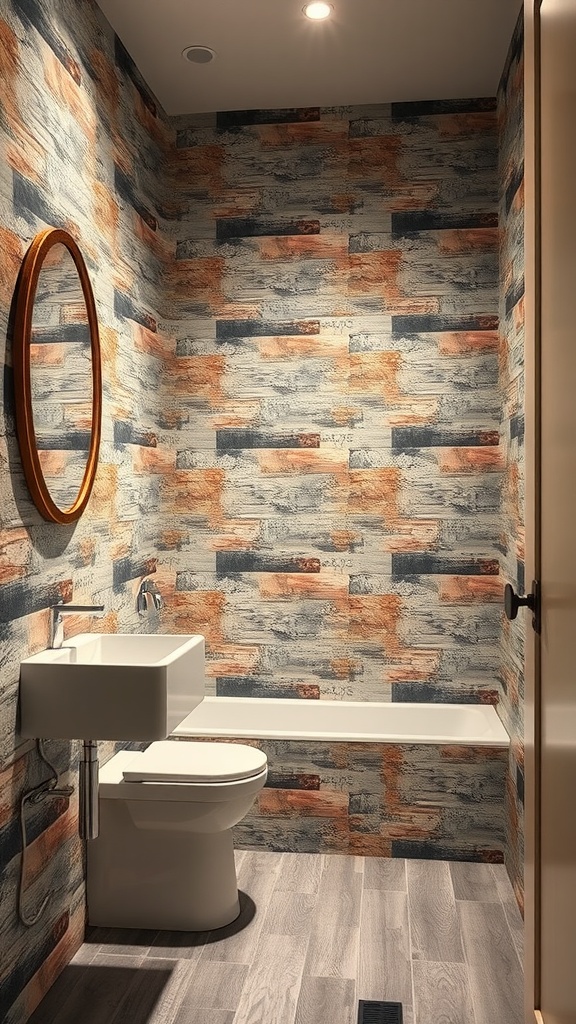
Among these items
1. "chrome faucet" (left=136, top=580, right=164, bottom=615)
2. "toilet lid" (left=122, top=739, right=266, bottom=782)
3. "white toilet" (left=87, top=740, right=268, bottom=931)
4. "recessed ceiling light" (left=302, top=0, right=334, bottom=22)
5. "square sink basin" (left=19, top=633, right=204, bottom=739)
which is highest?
"recessed ceiling light" (left=302, top=0, right=334, bottom=22)

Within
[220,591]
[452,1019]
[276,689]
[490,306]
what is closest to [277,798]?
[276,689]

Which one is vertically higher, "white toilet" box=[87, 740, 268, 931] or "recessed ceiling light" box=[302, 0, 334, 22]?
"recessed ceiling light" box=[302, 0, 334, 22]

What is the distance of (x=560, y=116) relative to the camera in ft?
Result: 4.38

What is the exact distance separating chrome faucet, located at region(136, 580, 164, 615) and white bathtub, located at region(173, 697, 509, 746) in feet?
1.72

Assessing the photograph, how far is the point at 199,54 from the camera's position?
3.26 meters

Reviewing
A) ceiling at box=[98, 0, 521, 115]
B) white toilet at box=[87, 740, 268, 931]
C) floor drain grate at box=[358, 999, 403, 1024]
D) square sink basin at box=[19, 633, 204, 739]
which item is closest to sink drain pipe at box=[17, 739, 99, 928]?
square sink basin at box=[19, 633, 204, 739]

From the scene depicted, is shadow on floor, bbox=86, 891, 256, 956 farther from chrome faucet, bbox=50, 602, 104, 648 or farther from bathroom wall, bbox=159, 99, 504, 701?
bathroom wall, bbox=159, 99, 504, 701

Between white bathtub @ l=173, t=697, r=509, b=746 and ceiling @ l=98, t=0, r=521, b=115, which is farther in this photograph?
white bathtub @ l=173, t=697, r=509, b=746

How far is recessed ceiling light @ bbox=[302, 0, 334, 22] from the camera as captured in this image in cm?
294

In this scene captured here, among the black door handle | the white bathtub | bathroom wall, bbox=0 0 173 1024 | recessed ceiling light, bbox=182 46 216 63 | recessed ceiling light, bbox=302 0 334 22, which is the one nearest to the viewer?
the black door handle

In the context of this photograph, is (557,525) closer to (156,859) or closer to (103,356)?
(156,859)

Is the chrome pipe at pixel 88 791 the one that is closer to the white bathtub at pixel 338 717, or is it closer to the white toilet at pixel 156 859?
the white toilet at pixel 156 859

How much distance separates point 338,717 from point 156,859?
120 centimetres

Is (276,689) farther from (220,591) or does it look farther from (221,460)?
(221,460)
